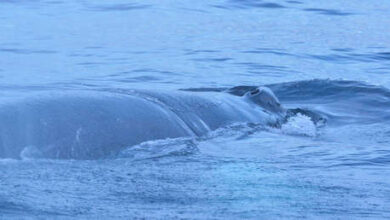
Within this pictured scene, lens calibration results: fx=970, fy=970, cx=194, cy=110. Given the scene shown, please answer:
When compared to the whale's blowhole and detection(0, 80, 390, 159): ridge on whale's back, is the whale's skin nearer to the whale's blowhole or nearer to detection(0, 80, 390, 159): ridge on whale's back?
detection(0, 80, 390, 159): ridge on whale's back

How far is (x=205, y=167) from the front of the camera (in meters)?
7.88

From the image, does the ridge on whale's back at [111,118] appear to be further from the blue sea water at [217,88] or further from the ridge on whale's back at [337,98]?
the ridge on whale's back at [337,98]

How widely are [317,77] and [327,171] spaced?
686cm

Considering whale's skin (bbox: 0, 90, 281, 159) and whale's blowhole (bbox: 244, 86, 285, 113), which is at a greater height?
whale's blowhole (bbox: 244, 86, 285, 113)

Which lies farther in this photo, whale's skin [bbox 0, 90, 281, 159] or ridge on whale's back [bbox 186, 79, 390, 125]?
ridge on whale's back [bbox 186, 79, 390, 125]

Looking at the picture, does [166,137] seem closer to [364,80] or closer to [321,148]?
[321,148]

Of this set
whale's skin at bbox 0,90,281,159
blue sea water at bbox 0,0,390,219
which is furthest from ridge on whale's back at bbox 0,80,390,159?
blue sea water at bbox 0,0,390,219

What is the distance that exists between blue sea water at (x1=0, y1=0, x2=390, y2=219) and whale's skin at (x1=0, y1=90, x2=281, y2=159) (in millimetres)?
101

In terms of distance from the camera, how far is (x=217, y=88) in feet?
41.4

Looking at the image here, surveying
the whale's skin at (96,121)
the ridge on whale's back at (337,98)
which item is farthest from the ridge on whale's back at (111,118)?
the ridge on whale's back at (337,98)

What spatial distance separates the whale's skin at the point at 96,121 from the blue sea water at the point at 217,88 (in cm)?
10

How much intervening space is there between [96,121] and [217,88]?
15.8ft

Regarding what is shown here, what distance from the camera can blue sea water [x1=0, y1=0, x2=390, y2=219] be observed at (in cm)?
679

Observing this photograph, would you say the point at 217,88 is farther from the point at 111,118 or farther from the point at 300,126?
the point at 111,118
